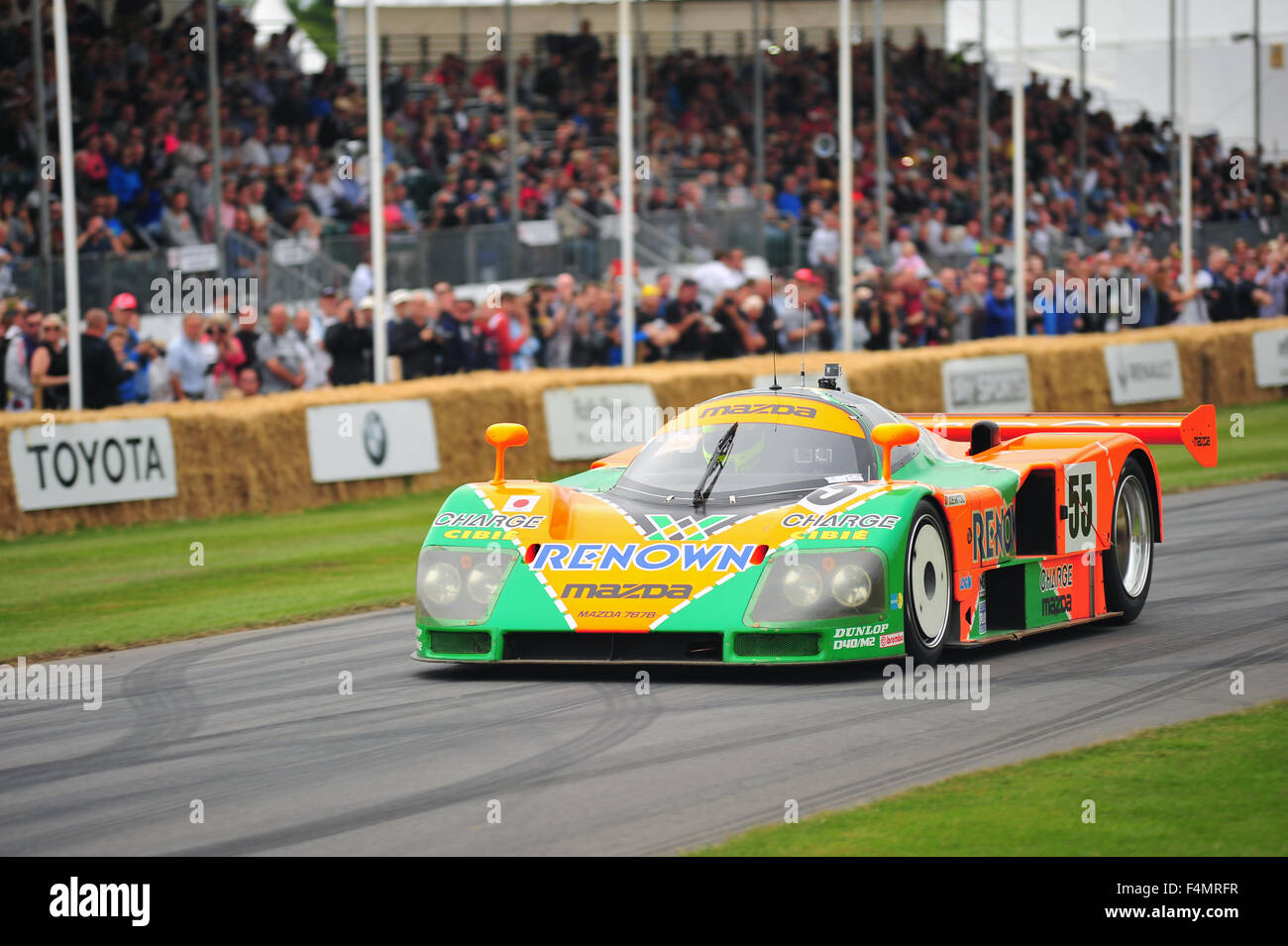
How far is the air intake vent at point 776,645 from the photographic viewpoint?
8.92 metres

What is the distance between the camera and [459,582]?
9.45 metres

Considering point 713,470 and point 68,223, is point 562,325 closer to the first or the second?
point 68,223

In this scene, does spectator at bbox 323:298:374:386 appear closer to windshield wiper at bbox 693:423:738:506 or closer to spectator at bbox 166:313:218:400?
spectator at bbox 166:313:218:400

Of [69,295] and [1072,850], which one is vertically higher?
[69,295]

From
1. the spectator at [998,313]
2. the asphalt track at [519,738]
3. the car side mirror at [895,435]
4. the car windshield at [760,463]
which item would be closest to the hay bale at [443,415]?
the spectator at [998,313]

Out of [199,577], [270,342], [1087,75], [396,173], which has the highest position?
[1087,75]

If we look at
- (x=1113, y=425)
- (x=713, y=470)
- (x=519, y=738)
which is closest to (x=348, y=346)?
(x=1113, y=425)

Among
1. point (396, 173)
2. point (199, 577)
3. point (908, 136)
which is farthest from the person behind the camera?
point (908, 136)

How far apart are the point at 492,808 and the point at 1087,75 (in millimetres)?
49139

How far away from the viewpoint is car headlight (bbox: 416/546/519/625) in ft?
30.7

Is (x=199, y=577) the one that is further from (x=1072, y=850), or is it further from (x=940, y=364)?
(x=940, y=364)

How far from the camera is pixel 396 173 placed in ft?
86.5

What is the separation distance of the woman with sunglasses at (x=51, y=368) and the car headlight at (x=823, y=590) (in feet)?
36.8
